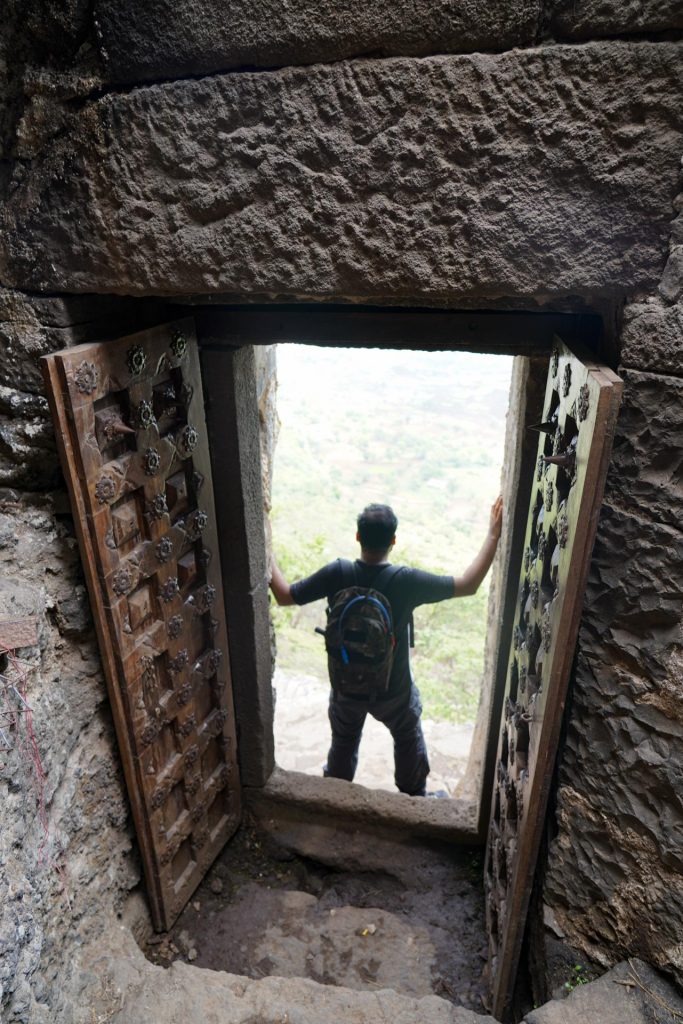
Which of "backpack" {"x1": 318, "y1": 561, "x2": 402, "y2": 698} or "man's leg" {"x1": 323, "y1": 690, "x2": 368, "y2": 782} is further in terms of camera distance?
"man's leg" {"x1": 323, "y1": 690, "x2": 368, "y2": 782}

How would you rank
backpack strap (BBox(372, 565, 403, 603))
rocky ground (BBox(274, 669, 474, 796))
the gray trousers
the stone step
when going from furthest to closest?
rocky ground (BBox(274, 669, 474, 796))
the gray trousers
backpack strap (BBox(372, 565, 403, 603))
the stone step

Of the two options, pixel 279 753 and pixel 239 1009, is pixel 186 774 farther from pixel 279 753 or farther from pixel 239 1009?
pixel 279 753

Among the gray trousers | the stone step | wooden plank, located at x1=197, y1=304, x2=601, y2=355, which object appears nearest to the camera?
the stone step

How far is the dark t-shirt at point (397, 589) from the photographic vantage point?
10.3 ft

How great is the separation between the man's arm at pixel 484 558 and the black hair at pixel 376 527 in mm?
375

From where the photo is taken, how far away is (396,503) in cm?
1311

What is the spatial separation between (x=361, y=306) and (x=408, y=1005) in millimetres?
2109

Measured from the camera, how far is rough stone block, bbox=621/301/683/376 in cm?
141

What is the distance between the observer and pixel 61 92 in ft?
5.16

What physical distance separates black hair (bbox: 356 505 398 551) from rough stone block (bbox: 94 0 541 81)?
198 cm

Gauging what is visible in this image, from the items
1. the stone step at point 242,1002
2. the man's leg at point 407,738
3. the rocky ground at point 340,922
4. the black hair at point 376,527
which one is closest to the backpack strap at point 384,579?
the black hair at point 376,527

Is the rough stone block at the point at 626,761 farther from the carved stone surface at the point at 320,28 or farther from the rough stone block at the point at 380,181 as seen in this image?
the carved stone surface at the point at 320,28

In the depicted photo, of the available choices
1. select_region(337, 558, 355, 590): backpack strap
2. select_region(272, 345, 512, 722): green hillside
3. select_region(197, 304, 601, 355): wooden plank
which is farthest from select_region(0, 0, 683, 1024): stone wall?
select_region(272, 345, 512, 722): green hillside

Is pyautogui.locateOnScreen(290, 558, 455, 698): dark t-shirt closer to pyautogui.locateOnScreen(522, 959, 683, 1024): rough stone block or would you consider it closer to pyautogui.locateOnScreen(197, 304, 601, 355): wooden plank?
pyautogui.locateOnScreen(197, 304, 601, 355): wooden plank
